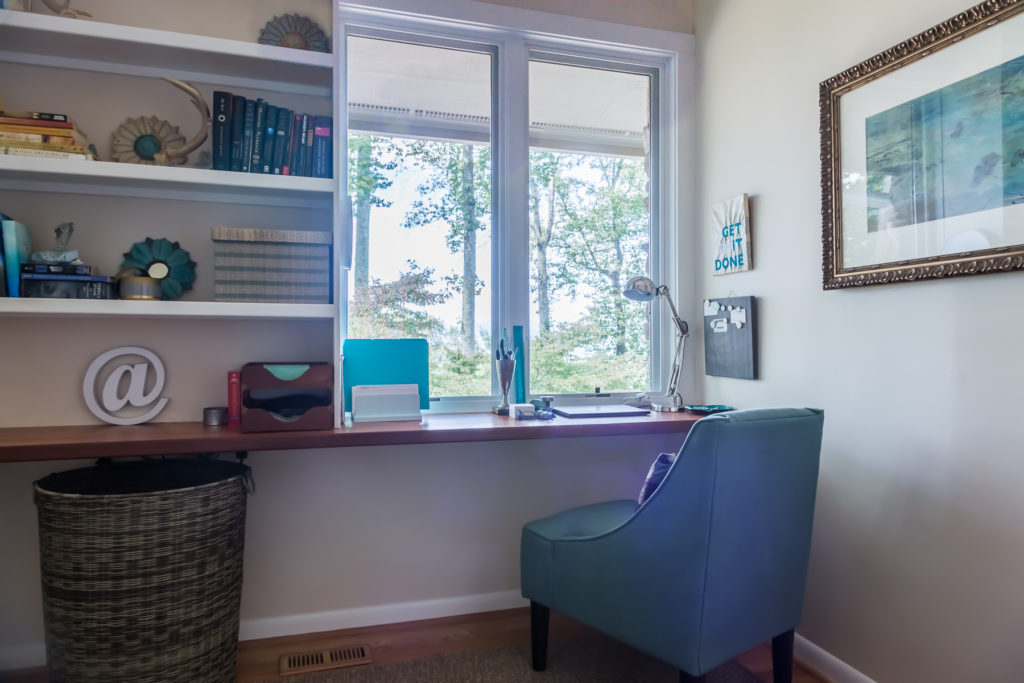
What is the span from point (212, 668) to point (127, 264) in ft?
4.04

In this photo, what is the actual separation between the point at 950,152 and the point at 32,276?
7.96 ft

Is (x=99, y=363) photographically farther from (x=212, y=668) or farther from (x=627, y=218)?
(x=627, y=218)

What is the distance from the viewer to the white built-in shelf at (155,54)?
1685 mm

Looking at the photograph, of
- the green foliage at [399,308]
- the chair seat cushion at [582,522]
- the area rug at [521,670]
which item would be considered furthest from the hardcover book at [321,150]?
the area rug at [521,670]

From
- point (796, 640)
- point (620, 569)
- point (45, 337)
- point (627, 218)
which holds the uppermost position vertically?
point (627, 218)

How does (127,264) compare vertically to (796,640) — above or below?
above

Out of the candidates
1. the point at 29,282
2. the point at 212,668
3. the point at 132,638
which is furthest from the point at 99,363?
the point at 212,668

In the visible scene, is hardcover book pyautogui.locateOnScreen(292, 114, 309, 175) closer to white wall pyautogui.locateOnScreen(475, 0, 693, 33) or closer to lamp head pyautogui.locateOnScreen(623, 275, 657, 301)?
white wall pyautogui.locateOnScreen(475, 0, 693, 33)

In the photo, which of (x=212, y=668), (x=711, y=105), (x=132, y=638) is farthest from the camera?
(x=711, y=105)

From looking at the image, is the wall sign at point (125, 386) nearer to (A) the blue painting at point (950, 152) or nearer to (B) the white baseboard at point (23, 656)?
(B) the white baseboard at point (23, 656)

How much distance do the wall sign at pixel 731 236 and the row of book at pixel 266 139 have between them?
1.47 metres

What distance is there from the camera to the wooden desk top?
1502 millimetres

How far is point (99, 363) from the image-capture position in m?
1.87

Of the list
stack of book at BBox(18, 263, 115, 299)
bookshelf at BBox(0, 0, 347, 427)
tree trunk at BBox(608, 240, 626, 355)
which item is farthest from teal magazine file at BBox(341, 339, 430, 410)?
tree trunk at BBox(608, 240, 626, 355)
